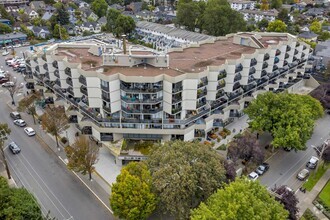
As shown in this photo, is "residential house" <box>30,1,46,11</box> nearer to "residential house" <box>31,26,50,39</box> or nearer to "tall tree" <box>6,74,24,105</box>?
"residential house" <box>31,26,50,39</box>

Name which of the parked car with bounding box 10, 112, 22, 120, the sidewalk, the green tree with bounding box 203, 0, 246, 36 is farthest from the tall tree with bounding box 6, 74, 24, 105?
the green tree with bounding box 203, 0, 246, 36

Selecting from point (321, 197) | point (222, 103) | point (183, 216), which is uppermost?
point (222, 103)

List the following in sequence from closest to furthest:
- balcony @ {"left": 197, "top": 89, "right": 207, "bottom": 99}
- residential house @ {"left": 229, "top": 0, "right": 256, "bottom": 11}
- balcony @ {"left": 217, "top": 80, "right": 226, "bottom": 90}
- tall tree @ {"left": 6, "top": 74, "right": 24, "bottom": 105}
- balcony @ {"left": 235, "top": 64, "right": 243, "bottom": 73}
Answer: balcony @ {"left": 197, "top": 89, "right": 207, "bottom": 99}
balcony @ {"left": 217, "top": 80, "right": 226, "bottom": 90}
balcony @ {"left": 235, "top": 64, "right": 243, "bottom": 73}
tall tree @ {"left": 6, "top": 74, "right": 24, "bottom": 105}
residential house @ {"left": 229, "top": 0, "right": 256, "bottom": 11}

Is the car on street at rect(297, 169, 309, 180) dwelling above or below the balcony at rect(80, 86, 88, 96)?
below

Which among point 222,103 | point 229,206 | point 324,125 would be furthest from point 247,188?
point 324,125

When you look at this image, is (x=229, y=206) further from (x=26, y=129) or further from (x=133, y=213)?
(x=26, y=129)

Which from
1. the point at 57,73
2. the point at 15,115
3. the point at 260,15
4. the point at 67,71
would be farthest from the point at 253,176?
the point at 260,15

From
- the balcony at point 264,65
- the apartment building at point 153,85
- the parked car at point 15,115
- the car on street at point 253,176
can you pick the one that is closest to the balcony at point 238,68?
the apartment building at point 153,85

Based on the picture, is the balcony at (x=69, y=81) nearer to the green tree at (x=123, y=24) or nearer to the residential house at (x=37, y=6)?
the green tree at (x=123, y=24)
